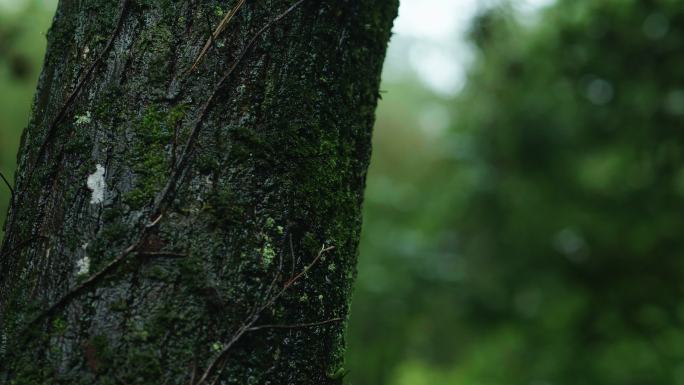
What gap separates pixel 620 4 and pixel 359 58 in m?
4.97

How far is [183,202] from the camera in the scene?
4.15 feet

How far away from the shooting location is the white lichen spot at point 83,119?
1324 mm

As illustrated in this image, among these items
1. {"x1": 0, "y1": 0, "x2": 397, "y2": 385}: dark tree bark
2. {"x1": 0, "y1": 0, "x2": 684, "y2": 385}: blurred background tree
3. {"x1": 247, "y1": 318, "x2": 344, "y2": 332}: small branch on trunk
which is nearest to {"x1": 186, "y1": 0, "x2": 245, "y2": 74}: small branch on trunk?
{"x1": 0, "y1": 0, "x2": 397, "y2": 385}: dark tree bark

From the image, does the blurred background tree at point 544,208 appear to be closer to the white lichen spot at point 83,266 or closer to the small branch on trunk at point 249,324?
the small branch on trunk at point 249,324

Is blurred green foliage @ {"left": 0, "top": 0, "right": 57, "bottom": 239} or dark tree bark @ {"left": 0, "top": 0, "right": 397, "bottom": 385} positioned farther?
blurred green foliage @ {"left": 0, "top": 0, "right": 57, "bottom": 239}

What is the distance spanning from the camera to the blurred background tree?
5688 millimetres

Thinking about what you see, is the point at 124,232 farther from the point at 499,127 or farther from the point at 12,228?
the point at 499,127

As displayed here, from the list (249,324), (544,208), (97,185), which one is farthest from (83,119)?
(544,208)

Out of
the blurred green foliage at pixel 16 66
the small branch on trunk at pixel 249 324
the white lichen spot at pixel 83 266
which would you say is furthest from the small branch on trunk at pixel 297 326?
the blurred green foliage at pixel 16 66

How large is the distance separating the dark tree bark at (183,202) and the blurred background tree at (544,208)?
10.7 feet

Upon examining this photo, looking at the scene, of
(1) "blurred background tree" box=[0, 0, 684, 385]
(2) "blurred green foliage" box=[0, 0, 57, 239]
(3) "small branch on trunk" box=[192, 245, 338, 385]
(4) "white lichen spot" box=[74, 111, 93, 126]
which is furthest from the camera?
(1) "blurred background tree" box=[0, 0, 684, 385]

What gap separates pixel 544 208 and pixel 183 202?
635 cm

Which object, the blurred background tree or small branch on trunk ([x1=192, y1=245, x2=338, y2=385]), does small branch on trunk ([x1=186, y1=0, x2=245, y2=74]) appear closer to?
small branch on trunk ([x1=192, y1=245, x2=338, y2=385])

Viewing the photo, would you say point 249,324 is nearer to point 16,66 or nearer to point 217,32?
point 217,32
